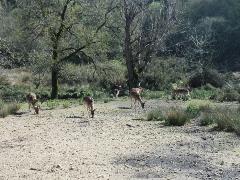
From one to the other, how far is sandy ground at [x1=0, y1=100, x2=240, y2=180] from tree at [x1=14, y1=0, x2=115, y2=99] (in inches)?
419

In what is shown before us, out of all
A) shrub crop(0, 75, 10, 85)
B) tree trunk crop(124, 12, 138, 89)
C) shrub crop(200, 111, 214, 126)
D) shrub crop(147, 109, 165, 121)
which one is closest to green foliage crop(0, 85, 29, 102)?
shrub crop(0, 75, 10, 85)

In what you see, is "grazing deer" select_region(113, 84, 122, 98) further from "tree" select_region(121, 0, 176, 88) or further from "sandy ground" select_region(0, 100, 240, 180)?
"sandy ground" select_region(0, 100, 240, 180)

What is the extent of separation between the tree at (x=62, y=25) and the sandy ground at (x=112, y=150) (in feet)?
34.9

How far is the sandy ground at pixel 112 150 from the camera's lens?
12.8 m

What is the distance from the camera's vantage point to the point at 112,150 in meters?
15.3

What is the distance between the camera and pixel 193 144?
16078mm

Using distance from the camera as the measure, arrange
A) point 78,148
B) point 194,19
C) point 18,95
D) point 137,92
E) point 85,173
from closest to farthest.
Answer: point 85,173 → point 78,148 → point 137,92 → point 18,95 → point 194,19

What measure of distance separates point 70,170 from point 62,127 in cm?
654

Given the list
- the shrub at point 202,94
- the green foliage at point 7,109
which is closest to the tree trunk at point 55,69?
the green foliage at point 7,109

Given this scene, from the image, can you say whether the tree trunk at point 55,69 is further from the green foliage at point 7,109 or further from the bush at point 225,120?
the bush at point 225,120

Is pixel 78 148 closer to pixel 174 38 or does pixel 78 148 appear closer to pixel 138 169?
pixel 138 169

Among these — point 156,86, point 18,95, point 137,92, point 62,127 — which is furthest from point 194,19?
point 62,127

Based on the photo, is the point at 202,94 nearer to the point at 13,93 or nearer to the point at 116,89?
the point at 116,89

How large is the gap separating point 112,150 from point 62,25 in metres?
17.4
